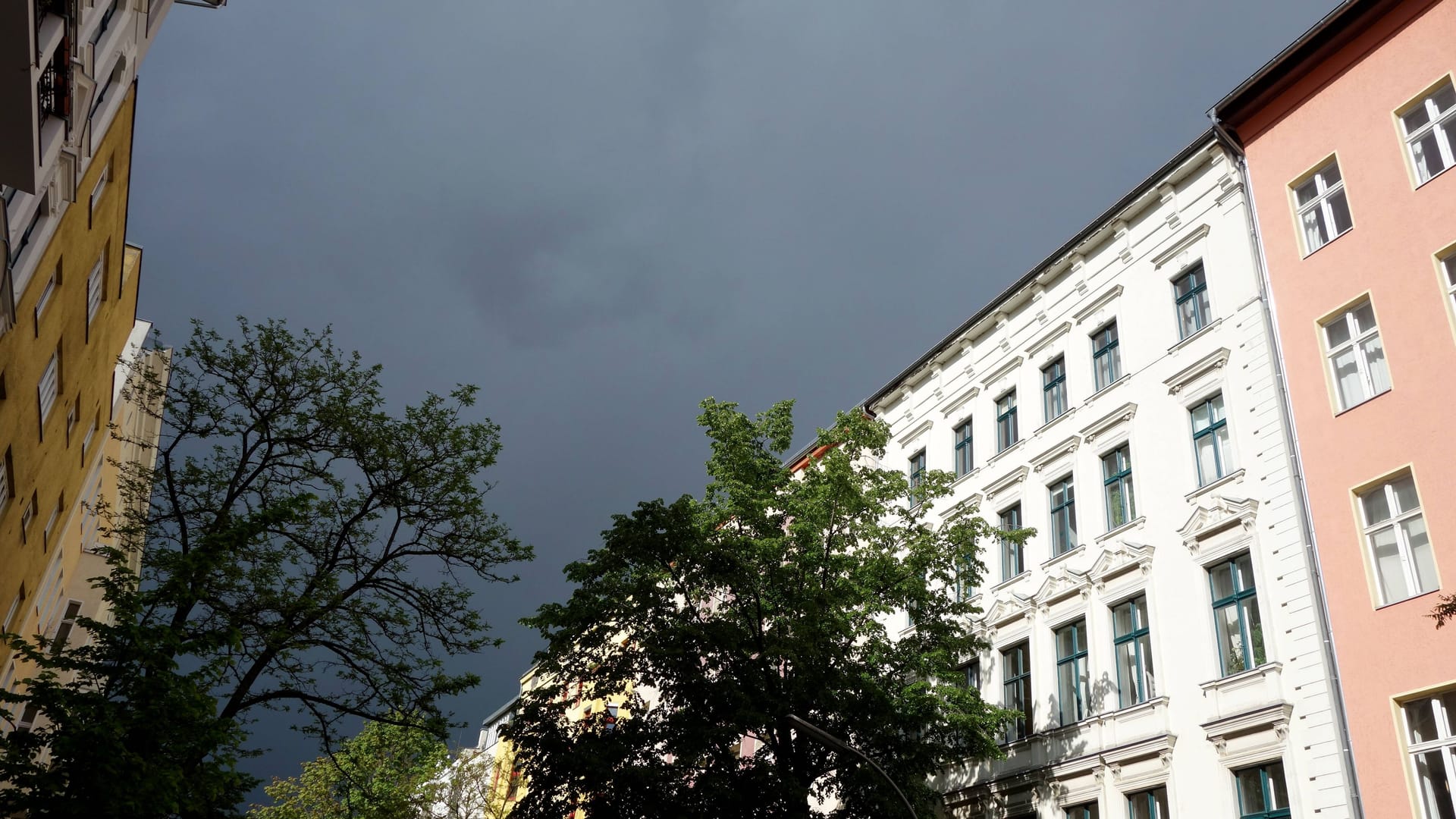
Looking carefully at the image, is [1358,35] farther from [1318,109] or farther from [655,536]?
[655,536]

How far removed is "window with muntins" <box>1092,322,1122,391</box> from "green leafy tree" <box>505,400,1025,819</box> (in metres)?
5.12

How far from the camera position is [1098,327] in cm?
2634

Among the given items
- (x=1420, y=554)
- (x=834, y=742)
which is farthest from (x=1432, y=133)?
(x=834, y=742)

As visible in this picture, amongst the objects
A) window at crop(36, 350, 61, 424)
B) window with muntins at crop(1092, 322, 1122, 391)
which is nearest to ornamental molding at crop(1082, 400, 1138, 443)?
window with muntins at crop(1092, 322, 1122, 391)

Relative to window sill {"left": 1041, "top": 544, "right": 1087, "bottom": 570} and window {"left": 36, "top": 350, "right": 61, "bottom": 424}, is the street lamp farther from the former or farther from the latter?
window {"left": 36, "top": 350, "right": 61, "bottom": 424}

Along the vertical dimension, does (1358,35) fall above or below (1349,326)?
above

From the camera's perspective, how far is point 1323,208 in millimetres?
20594

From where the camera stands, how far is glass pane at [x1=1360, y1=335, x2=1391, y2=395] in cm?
1809

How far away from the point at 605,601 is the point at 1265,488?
13.1 m

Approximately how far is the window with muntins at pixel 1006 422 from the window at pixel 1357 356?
31.7 ft

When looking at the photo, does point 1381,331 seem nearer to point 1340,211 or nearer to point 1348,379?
point 1348,379

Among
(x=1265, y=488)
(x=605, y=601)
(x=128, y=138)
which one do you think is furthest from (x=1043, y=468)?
(x=128, y=138)

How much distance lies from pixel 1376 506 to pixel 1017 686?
9646 mm

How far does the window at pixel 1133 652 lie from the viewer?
2095 centimetres
